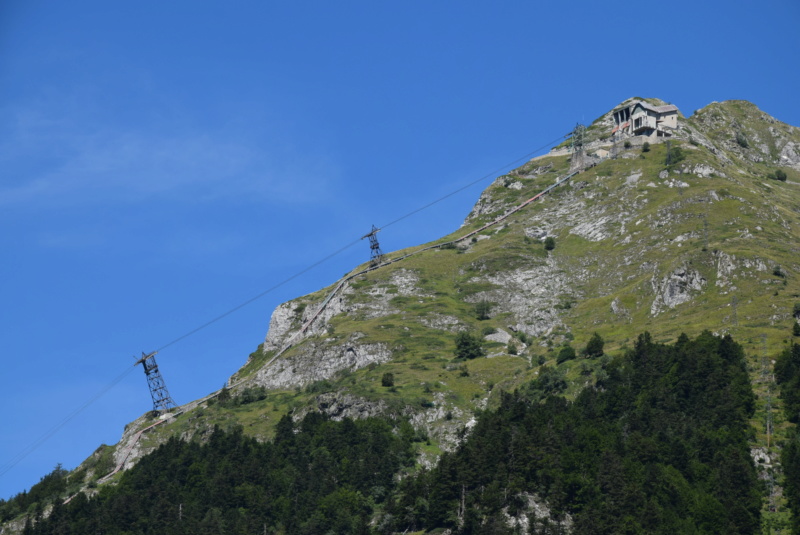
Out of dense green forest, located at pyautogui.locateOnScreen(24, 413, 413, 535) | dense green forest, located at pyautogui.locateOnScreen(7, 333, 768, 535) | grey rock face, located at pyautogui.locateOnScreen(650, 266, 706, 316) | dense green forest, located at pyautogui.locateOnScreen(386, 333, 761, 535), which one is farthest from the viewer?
grey rock face, located at pyautogui.locateOnScreen(650, 266, 706, 316)

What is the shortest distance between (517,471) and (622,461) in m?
13.8

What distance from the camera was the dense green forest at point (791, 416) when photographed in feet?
424

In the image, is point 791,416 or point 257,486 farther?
point 257,486

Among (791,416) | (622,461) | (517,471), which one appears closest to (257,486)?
(517,471)

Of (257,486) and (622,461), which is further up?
(257,486)

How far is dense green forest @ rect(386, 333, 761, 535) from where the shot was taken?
5281 inches

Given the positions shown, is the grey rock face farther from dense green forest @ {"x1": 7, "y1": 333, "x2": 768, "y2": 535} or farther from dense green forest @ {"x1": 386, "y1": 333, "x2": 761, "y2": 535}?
dense green forest @ {"x1": 386, "y1": 333, "x2": 761, "y2": 535}

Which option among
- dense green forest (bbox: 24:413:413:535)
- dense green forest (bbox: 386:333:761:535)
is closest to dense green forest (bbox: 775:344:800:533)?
dense green forest (bbox: 386:333:761:535)

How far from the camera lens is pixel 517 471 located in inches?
5792

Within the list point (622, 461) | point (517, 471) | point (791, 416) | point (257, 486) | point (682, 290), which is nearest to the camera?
point (622, 461)

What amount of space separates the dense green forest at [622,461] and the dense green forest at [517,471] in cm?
19

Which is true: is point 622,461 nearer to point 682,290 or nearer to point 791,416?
point 791,416

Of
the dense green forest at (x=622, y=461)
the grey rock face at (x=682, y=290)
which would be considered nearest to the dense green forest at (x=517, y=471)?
the dense green forest at (x=622, y=461)

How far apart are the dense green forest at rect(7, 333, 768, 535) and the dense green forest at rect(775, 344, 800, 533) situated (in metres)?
0.38
